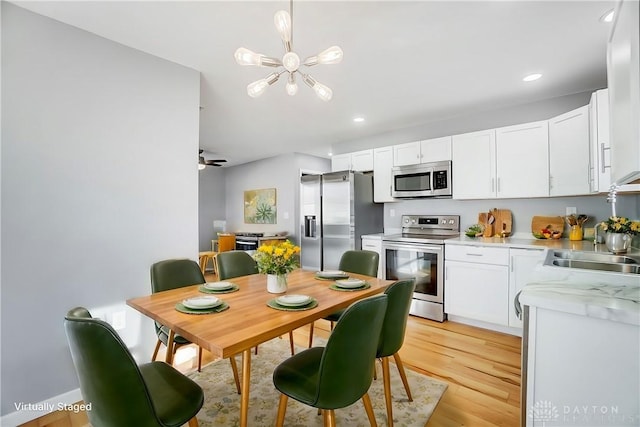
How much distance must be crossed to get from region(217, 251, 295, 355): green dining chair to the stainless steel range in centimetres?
166

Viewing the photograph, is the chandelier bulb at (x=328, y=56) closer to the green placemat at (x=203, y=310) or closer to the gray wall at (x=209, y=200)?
the green placemat at (x=203, y=310)

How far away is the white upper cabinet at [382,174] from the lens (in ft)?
13.4

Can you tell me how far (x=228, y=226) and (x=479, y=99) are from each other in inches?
245

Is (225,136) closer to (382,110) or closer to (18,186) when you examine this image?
(382,110)

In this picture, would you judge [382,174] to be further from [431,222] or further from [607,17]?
[607,17]

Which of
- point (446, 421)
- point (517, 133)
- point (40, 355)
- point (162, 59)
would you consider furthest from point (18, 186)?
point (517, 133)

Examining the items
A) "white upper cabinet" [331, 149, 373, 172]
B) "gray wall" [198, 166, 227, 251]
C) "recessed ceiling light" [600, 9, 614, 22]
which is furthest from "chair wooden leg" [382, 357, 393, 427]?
"gray wall" [198, 166, 227, 251]

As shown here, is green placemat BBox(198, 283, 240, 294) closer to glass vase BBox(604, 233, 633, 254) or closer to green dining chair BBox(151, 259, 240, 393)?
green dining chair BBox(151, 259, 240, 393)

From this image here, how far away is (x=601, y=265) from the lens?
193 cm

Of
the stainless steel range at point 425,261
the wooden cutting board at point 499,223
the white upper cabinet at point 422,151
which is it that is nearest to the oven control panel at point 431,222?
the stainless steel range at point 425,261

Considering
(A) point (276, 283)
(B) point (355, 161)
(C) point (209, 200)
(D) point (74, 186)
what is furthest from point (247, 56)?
(C) point (209, 200)

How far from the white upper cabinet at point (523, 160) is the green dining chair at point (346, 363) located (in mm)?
2710

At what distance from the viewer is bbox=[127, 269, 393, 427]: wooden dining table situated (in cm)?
115

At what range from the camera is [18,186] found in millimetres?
1708
